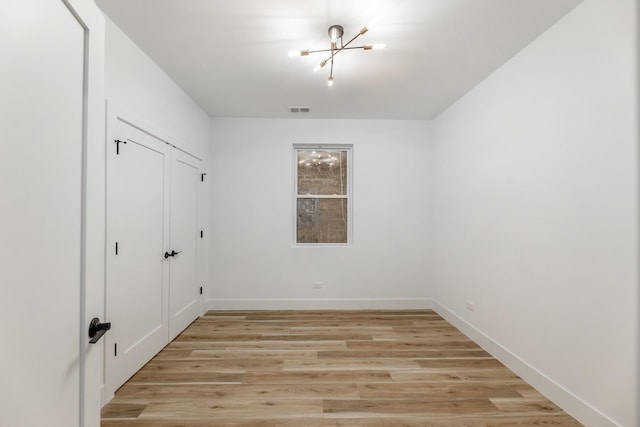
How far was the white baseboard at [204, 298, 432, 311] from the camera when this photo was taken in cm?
418

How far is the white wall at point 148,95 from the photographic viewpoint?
217 centimetres

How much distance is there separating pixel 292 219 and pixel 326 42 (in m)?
2.38

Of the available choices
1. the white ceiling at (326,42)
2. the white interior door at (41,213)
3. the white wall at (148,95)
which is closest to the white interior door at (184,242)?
the white wall at (148,95)

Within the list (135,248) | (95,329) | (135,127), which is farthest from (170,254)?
(95,329)

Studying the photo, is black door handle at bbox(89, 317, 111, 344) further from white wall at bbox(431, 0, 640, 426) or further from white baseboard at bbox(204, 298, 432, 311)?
white baseboard at bbox(204, 298, 432, 311)

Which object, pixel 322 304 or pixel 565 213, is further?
pixel 322 304

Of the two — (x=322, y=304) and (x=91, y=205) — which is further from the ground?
(x=91, y=205)

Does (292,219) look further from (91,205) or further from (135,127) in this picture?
(91,205)

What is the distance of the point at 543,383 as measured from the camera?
7.33 feet

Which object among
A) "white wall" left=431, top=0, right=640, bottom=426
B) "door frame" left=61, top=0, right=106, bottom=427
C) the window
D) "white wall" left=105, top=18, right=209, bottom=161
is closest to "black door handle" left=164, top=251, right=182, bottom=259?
"white wall" left=105, top=18, right=209, bottom=161

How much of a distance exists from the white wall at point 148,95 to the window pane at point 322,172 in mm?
1441

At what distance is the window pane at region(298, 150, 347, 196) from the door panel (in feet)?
11.3

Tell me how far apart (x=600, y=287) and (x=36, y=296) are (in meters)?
2.69

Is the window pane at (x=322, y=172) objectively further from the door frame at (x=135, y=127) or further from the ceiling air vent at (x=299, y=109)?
the door frame at (x=135, y=127)
